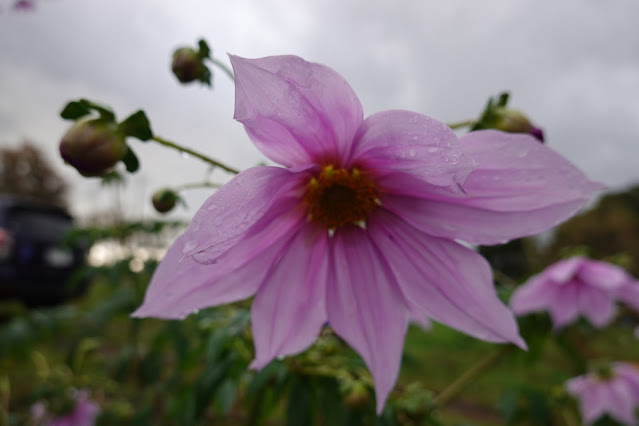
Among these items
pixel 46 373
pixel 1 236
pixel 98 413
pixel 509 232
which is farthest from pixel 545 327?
pixel 1 236

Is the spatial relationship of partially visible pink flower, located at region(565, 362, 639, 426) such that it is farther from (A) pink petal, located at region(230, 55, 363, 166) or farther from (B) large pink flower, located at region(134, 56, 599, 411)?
(A) pink petal, located at region(230, 55, 363, 166)

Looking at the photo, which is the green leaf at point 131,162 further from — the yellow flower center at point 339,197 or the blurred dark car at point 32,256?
the blurred dark car at point 32,256

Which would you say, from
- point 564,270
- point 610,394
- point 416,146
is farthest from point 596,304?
point 416,146

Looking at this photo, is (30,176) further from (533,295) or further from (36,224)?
(533,295)

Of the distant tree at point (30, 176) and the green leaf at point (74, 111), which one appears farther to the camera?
the distant tree at point (30, 176)

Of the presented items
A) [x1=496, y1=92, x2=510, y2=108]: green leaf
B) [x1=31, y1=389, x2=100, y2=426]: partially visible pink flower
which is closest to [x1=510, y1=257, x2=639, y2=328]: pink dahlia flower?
[x1=496, y1=92, x2=510, y2=108]: green leaf

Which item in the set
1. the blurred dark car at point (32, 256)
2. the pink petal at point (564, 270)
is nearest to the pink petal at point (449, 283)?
the pink petal at point (564, 270)

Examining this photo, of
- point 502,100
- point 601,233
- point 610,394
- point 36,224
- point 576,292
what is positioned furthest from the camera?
point 601,233
